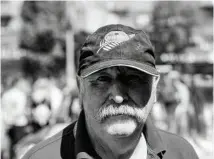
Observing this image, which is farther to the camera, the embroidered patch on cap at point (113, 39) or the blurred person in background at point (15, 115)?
the blurred person in background at point (15, 115)

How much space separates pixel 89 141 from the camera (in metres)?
2.05

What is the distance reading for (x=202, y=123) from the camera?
30.9 feet

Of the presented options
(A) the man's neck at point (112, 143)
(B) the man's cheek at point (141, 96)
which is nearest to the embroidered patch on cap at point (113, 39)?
(B) the man's cheek at point (141, 96)

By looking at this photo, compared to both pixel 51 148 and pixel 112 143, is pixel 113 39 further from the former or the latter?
pixel 51 148

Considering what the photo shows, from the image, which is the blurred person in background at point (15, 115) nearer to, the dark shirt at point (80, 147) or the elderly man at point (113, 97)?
the dark shirt at point (80, 147)

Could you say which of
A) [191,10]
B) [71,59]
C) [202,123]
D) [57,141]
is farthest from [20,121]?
[191,10]

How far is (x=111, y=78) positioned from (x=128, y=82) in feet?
0.25

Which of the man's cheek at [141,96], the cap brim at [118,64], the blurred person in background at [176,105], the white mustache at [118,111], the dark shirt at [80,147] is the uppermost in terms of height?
the cap brim at [118,64]

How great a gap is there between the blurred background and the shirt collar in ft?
7.14

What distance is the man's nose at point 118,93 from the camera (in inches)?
72.7

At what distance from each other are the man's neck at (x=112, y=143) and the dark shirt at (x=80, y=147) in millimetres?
Answer: 36

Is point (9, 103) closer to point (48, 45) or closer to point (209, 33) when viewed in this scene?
point (48, 45)

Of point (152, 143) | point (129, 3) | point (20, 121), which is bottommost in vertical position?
point (20, 121)

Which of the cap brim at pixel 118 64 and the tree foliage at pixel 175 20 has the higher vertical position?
the tree foliage at pixel 175 20
